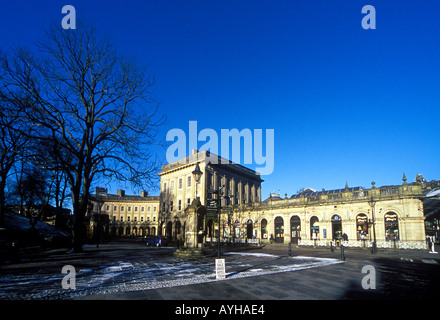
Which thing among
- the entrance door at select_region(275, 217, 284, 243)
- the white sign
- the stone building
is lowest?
the entrance door at select_region(275, 217, 284, 243)

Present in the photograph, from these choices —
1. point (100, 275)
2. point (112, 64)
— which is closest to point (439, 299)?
point (100, 275)

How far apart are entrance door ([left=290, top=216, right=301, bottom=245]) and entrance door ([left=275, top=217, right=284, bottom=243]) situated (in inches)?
69.7

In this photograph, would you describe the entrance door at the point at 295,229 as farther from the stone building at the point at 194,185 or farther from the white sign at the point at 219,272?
the white sign at the point at 219,272

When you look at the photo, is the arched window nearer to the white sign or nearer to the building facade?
the building facade

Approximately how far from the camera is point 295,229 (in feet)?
123

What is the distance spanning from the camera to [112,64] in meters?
20.1

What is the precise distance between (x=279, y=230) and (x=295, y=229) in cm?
287

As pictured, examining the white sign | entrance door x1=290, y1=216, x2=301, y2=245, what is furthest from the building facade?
the white sign

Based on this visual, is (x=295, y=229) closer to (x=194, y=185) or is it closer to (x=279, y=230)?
(x=279, y=230)

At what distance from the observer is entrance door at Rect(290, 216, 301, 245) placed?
122 feet

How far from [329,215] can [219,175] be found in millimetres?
24950

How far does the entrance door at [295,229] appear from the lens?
122 feet

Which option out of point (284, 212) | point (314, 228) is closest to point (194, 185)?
point (284, 212)
